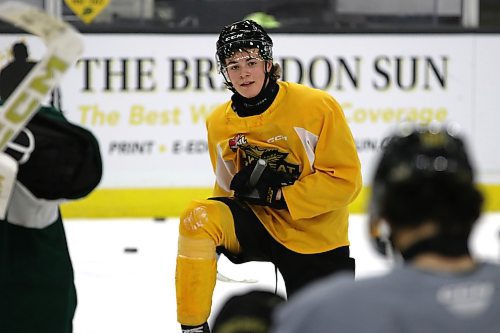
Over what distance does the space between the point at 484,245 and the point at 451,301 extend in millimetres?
4302

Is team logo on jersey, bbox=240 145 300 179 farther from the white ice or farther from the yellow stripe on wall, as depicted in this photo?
the yellow stripe on wall

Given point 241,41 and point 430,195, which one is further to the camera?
point 241,41

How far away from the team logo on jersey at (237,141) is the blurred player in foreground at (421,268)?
6.00ft

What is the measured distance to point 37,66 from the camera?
5.51 feet

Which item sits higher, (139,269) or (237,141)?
(237,141)

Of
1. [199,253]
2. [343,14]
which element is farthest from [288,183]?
[343,14]

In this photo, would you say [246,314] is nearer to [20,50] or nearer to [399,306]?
[399,306]

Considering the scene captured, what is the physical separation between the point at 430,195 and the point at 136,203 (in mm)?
5364

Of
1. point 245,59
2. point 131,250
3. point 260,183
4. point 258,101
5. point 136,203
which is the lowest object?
point 136,203

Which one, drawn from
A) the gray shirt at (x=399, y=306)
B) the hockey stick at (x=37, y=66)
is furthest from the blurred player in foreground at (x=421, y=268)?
the hockey stick at (x=37, y=66)

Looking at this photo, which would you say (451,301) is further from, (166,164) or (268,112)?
(166,164)

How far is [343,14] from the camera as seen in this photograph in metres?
7.09

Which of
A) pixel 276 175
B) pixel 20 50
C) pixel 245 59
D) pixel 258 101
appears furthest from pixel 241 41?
pixel 20 50

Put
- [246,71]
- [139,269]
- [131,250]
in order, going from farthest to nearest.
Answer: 1. [131,250]
2. [139,269]
3. [246,71]
